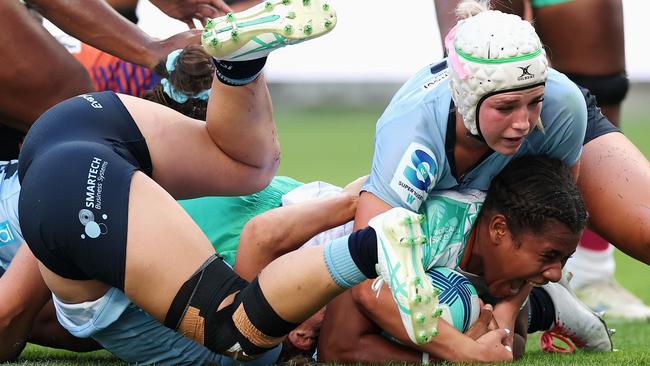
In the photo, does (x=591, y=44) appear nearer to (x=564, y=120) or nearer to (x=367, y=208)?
(x=564, y=120)

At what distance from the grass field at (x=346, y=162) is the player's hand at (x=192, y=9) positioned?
5.61ft

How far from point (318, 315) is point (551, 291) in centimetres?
106

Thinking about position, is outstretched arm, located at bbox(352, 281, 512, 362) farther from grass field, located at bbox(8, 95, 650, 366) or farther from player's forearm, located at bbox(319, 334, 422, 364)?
grass field, located at bbox(8, 95, 650, 366)

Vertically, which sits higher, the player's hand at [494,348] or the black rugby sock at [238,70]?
the black rugby sock at [238,70]

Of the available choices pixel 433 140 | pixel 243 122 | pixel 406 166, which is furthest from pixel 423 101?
pixel 243 122

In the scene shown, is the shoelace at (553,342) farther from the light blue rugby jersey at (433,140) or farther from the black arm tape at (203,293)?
the black arm tape at (203,293)

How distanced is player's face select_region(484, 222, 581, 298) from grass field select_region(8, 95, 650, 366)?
30 centimetres

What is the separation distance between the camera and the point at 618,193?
457 centimetres

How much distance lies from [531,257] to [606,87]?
2011 mm

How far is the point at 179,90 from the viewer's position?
4.60 m

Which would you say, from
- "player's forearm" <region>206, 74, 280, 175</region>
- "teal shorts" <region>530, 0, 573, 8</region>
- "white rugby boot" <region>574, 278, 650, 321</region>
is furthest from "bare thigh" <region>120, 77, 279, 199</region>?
"white rugby boot" <region>574, 278, 650, 321</region>

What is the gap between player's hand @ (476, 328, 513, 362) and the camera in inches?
152

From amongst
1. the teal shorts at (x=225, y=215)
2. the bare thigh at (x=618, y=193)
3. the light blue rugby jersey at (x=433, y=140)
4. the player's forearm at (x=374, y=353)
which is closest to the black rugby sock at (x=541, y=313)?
the bare thigh at (x=618, y=193)

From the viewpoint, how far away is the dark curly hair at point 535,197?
13.0ft
